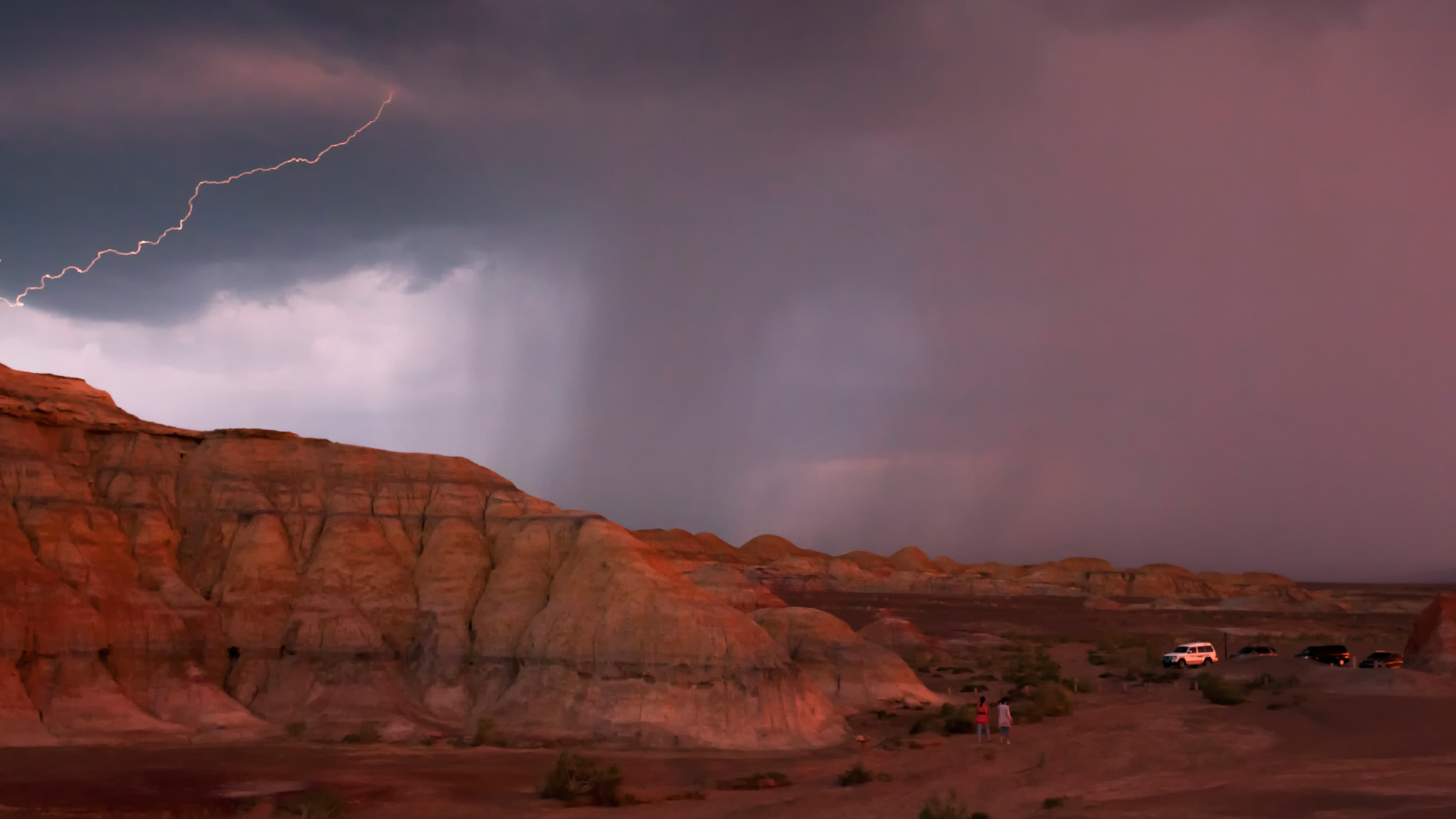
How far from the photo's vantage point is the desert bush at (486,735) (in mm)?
38719

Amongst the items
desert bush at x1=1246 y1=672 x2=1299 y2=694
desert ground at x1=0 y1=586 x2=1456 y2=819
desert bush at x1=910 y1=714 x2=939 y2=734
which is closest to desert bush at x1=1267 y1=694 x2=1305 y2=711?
desert ground at x1=0 y1=586 x2=1456 y2=819

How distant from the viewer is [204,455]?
4938 centimetres

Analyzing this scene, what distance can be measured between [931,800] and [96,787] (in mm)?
21674

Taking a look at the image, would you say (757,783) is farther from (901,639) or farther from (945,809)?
(901,639)

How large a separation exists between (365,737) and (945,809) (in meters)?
23.8

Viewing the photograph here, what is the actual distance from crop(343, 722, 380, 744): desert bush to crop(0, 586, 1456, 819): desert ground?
0.67 m

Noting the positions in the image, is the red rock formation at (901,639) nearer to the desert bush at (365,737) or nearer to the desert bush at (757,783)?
the desert bush at (757,783)

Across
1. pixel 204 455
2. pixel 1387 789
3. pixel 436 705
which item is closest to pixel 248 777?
pixel 436 705

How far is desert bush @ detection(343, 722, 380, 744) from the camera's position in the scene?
1501 inches

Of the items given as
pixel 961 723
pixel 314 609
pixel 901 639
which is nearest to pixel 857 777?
pixel 961 723

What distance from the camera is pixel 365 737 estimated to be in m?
38.2

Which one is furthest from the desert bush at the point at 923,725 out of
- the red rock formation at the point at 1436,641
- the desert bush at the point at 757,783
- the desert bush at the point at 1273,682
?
the red rock formation at the point at 1436,641

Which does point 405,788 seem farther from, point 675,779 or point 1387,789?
point 1387,789

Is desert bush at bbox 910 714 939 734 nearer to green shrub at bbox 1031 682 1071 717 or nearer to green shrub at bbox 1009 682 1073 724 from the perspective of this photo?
green shrub at bbox 1009 682 1073 724
